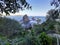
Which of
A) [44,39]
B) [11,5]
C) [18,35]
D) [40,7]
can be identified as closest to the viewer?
[11,5]

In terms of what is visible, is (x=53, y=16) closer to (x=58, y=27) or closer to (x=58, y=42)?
(x=58, y=27)

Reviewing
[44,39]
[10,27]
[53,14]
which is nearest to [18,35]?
[10,27]

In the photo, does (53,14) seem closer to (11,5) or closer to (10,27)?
(10,27)

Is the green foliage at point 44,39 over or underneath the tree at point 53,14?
underneath

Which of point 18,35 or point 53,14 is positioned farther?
point 53,14

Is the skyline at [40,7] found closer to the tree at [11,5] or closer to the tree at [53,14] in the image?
the tree at [53,14]

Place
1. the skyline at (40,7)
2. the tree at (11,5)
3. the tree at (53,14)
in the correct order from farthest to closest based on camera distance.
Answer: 1. the tree at (53,14)
2. the skyline at (40,7)
3. the tree at (11,5)

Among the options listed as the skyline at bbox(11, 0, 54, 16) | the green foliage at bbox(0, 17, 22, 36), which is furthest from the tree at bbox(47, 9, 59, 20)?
the green foliage at bbox(0, 17, 22, 36)

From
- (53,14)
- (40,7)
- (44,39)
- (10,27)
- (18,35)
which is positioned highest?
(40,7)

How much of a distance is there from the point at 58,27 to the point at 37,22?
2.45 ft

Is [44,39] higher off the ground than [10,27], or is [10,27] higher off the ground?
[10,27]

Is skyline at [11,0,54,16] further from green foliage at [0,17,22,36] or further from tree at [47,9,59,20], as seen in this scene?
green foliage at [0,17,22,36]

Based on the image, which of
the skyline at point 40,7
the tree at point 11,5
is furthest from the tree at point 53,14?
the tree at point 11,5

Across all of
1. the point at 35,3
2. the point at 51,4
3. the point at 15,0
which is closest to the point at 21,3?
the point at 15,0
